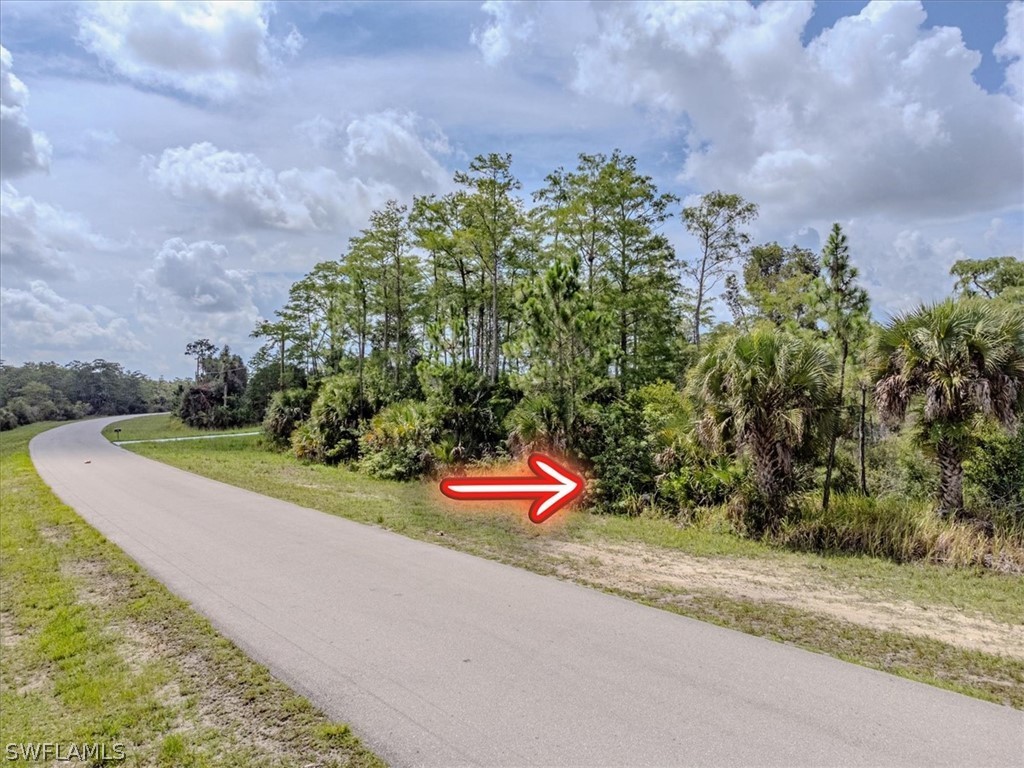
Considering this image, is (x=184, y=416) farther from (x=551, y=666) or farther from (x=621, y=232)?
(x=551, y=666)

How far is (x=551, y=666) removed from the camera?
4.50 metres

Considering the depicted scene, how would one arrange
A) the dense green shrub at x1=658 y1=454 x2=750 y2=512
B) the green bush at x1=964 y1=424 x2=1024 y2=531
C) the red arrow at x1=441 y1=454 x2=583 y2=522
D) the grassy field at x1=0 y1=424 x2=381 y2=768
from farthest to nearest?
the red arrow at x1=441 y1=454 x2=583 y2=522 → the dense green shrub at x1=658 y1=454 x2=750 y2=512 → the green bush at x1=964 y1=424 x2=1024 y2=531 → the grassy field at x1=0 y1=424 x2=381 y2=768

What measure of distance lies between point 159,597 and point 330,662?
280 centimetres

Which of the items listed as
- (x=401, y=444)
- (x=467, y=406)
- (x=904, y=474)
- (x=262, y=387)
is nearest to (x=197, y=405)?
(x=262, y=387)

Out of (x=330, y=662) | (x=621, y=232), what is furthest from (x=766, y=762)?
(x=621, y=232)

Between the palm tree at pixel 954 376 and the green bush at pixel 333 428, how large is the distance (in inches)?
627

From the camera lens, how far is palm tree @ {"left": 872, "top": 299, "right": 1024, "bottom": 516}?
8484 millimetres

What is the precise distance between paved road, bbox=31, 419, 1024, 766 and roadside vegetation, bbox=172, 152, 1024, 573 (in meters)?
4.84

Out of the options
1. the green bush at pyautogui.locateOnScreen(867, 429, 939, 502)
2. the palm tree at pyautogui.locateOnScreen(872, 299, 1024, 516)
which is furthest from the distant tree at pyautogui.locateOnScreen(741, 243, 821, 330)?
the palm tree at pyautogui.locateOnScreen(872, 299, 1024, 516)

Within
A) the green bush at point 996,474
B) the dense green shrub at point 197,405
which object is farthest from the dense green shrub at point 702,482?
the dense green shrub at point 197,405

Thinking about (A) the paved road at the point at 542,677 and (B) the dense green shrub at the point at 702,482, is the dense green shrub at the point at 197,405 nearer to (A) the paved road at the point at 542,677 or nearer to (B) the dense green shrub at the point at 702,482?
(A) the paved road at the point at 542,677

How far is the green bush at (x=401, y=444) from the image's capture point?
16094mm

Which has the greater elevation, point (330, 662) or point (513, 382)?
point (513, 382)

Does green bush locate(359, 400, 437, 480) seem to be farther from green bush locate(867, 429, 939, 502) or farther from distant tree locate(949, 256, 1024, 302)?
distant tree locate(949, 256, 1024, 302)
